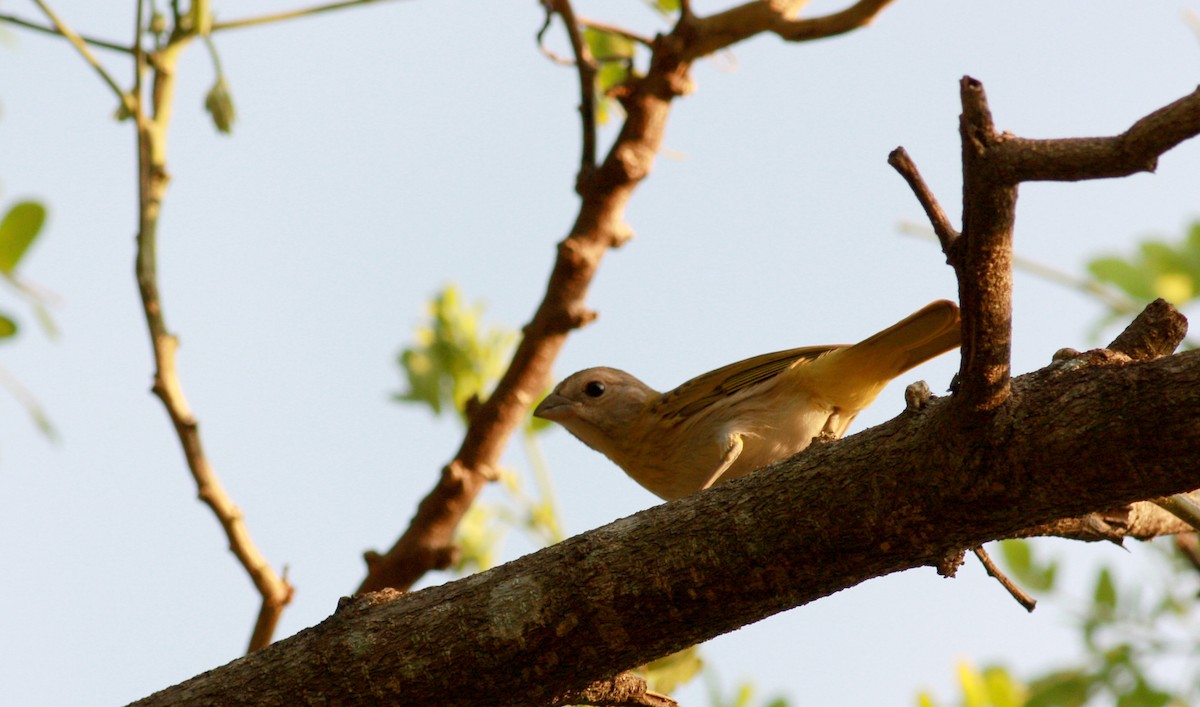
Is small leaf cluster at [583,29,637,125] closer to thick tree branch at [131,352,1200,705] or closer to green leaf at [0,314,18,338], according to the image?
green leaf at [0,314,18,338]

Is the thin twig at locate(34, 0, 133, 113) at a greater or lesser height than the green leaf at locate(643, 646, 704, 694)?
greater

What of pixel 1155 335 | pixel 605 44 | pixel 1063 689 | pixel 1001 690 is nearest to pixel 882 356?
pixel 1001 690

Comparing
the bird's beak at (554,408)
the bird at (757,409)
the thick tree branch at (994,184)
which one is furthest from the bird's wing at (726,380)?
the thick tree branch at (994,184)

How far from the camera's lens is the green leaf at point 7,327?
13.7 feet

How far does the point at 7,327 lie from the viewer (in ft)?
13.8

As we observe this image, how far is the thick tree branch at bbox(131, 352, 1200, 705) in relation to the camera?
7.52 feet

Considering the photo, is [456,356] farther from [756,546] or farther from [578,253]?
[756,546]

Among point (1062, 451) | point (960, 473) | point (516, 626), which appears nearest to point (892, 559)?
point (960, 473)

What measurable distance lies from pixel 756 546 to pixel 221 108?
8.91 ft

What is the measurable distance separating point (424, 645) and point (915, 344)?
2.38m

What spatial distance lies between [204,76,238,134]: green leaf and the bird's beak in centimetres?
244

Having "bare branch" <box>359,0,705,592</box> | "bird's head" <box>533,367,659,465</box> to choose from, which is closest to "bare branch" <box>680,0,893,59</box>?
"bare branch" <box>359,0,705,592</box>

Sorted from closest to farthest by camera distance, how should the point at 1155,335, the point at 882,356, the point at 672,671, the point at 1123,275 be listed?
the point at 1155,335
the point at 672,671
the point at 882,356
the point at 1123,275

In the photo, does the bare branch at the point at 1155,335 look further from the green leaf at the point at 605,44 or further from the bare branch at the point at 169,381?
the green leaf at the point at 605,44
